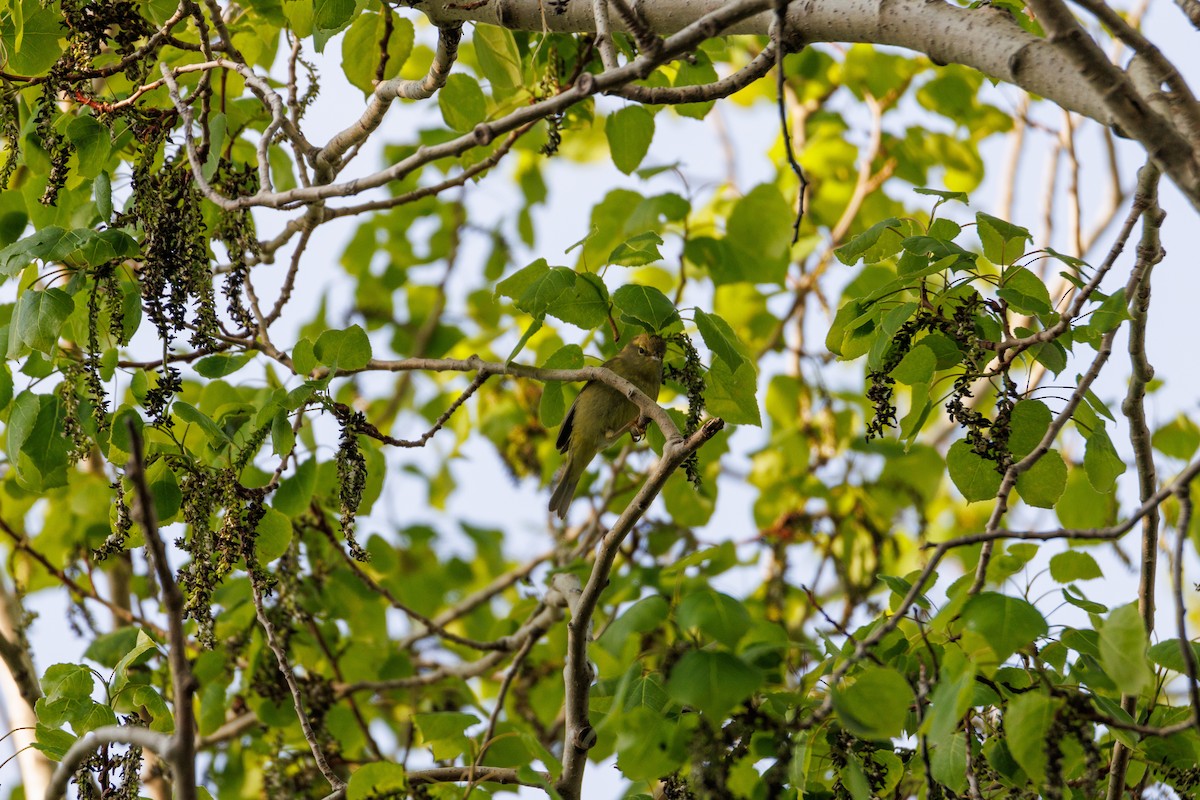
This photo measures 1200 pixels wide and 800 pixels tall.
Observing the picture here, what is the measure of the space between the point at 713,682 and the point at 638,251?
1.28 m

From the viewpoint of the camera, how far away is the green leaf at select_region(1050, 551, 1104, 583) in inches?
106

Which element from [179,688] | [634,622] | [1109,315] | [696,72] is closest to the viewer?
[179,688]

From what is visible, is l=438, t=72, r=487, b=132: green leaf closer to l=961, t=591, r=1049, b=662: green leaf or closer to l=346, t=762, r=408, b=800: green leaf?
l=346, t=762, r=408, b=800: green leaf

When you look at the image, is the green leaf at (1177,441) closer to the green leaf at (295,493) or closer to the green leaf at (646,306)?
the green leaf at (646,306)

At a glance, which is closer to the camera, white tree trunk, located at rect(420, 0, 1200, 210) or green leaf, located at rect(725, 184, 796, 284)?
white tree trunk, located at rect(420, 0, 1200, 210)

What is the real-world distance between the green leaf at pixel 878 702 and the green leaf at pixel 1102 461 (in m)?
0.93

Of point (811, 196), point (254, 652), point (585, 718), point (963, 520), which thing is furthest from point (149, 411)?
point (963, 520)

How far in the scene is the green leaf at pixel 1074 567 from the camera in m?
2.70

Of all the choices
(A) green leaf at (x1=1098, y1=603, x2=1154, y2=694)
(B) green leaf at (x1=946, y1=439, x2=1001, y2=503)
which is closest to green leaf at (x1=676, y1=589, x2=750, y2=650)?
(A) green leaf at (x1=1098, y1=603, x2=1154, y2=694)

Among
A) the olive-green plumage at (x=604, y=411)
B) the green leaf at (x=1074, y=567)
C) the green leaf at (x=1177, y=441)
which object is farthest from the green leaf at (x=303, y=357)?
the green leaf at (x=1177, y=441)

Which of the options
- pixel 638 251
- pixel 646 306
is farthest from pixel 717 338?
pixel 638 251

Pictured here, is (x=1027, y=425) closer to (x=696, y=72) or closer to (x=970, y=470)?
(x=970, y=470)

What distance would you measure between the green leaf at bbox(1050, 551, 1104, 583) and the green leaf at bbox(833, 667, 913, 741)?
100cm

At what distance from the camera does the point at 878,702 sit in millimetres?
1879
